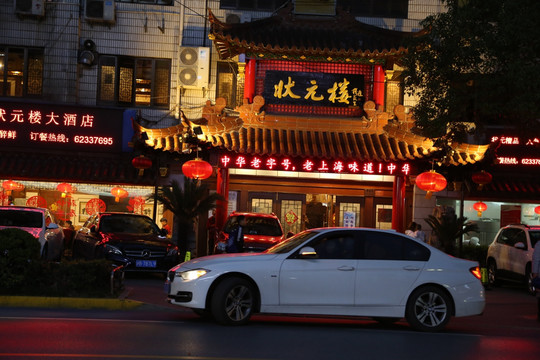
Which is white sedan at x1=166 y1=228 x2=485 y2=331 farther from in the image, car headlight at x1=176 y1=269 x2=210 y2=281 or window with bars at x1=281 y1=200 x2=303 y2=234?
window with bars at x1=281 y1=200 x2=303 y2=234

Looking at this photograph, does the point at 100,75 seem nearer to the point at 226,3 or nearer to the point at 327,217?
the point at 226,3

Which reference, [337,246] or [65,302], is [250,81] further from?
[337,246]

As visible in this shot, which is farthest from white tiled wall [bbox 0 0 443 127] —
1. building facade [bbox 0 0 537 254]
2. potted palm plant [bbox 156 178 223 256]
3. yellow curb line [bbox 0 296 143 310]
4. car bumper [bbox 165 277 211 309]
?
car bumper [bbox 165 277 211 309]

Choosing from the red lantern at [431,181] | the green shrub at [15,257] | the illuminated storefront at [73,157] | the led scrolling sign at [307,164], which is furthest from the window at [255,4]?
the green shrub at [15,257]

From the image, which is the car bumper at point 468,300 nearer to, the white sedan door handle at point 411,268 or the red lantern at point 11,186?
the white sedan door handle at point 411,268

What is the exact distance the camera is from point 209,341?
10.0 m

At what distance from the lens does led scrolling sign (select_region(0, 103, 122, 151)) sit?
25234 millimetres

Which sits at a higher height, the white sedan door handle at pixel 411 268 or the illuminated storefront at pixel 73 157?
the illuminated storefront at pixel 73 157

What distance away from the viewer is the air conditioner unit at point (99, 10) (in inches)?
1005

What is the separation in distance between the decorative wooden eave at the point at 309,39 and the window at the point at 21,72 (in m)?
6.10

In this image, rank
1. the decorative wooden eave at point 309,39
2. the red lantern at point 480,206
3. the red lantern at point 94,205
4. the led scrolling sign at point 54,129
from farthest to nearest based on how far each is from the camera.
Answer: the red lantern at point 480,206 < the red lantern at point 94,205 < the led scrolling sign at point 54,129 < the decorative wooden eave at point 309,39

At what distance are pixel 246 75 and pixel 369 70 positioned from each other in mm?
3932

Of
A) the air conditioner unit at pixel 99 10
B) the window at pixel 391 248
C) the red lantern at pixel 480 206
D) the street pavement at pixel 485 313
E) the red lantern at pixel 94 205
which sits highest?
the air conditioner unit at pixel 99 10

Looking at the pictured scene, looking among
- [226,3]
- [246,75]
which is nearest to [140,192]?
[246,75]
